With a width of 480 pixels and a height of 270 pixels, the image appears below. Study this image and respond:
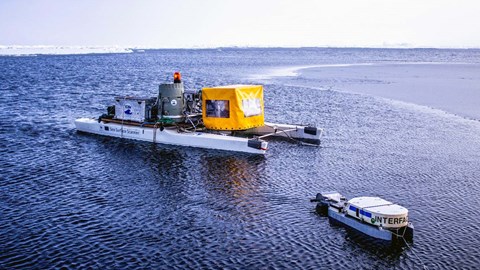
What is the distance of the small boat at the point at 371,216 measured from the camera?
670 inches

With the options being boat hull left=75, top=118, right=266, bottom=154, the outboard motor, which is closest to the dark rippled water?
boat hull left=75, top=118, right=266, bottom=154

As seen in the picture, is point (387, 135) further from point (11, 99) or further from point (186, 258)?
point (11, 99)

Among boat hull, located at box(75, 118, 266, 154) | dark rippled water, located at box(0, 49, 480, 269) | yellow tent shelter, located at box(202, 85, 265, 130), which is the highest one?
yellow tent shelter, located at box(202, 85, 265, 130)

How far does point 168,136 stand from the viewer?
105ft

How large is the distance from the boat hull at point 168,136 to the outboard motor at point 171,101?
1.06 meters

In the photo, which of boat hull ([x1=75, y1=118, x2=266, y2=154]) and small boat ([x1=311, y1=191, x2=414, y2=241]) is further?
boat hull ([x1=75, y1=118, x2=266, y2=154])

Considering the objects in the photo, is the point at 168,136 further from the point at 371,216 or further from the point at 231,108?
the point at 371,216

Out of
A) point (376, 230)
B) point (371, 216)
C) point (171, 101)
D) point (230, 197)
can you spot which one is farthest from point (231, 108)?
point (376, 230)

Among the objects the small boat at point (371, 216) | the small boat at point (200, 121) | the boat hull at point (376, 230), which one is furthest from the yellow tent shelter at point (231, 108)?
the boat hull at point (376, 230)

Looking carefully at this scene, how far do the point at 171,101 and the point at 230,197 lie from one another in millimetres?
13166

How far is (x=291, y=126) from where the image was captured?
110 feet

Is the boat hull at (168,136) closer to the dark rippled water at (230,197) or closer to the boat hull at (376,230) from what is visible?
the dark rippled water at (230,197)

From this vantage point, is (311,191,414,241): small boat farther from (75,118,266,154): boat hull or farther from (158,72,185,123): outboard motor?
(158,72,185,123): outboard motor

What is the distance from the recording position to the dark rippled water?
1614 cm
